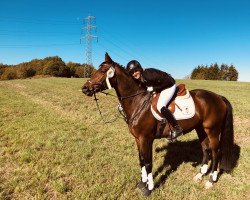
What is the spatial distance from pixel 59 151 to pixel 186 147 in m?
4.88

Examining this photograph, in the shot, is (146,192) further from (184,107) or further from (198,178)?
(184,107)

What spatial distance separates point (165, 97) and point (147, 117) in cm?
69

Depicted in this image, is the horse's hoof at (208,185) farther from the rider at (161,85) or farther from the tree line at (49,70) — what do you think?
the tree line at (49,70)

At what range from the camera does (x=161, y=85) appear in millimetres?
6785

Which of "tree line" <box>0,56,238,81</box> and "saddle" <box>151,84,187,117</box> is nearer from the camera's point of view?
"saddle" <box>151,84,187,117</box>

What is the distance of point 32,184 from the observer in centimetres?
723

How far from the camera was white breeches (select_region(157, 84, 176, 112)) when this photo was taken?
6.79m

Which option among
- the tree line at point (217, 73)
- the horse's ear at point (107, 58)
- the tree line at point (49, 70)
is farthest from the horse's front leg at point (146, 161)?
the tree line at point (217, 73)

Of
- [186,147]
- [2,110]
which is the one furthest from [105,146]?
[2,110]

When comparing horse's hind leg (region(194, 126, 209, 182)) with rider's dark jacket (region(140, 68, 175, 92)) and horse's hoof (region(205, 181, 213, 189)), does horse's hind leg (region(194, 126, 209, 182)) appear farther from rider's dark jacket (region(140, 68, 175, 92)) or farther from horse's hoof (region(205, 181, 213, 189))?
rider's dark jacket (region(140, 68, 175, 92))

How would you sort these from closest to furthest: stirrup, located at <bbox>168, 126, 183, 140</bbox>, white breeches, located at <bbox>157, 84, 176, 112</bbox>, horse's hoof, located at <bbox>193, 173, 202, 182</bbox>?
white breeches, located at <bbox>157, 84, 176, 112</bbox> → stirrup, located at <bbox>168, 126, 183, 140</bbox> → horse's hoof, located at <bbox>193, 173, 202, 182</bbox>

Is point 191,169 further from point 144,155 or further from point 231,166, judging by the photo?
point 144,155

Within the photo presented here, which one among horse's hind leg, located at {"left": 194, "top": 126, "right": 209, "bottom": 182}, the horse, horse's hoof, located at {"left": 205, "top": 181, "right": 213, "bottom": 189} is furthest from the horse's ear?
horse's hoof, located at {"left": 205, "top": 181, "right": 213, "bottom": 189}

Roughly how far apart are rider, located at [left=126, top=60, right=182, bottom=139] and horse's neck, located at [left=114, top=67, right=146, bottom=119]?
22 centimetres
